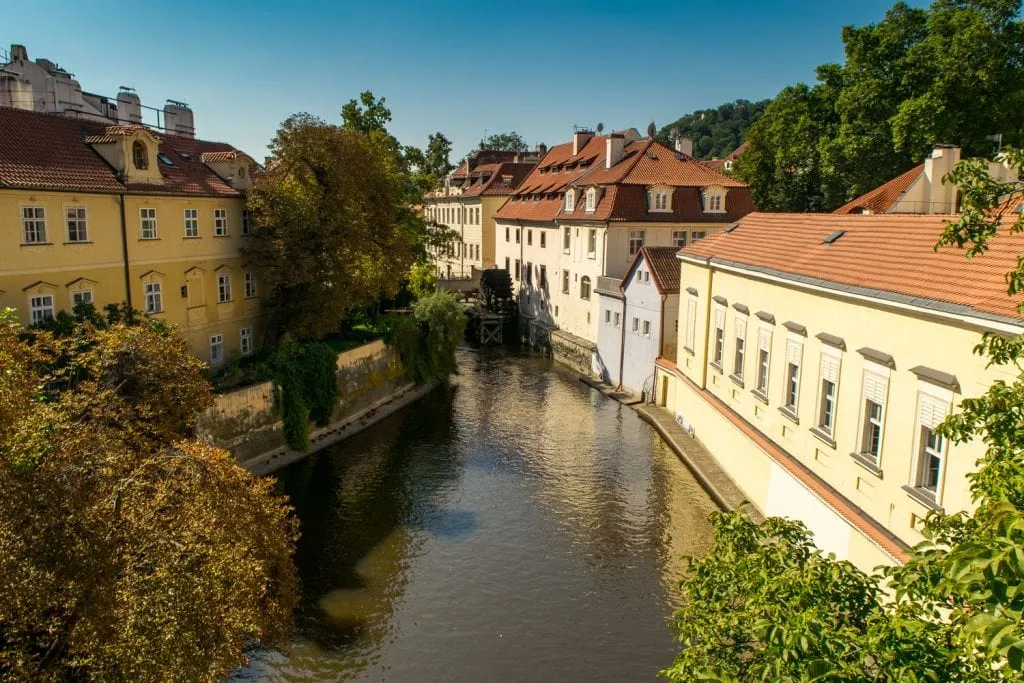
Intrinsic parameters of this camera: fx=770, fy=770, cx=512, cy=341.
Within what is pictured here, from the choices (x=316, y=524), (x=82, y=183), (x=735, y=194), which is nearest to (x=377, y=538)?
(x=316, y=524)

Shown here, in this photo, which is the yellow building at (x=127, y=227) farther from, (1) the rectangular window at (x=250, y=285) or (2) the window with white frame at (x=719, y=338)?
(2) the window with white frame at (x=719, y=338)

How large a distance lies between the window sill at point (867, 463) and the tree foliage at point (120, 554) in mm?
9077

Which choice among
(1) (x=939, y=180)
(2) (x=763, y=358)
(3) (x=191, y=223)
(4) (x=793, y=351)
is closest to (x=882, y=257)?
(4) (x=793, y=351)

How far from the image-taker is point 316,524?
17875 mm

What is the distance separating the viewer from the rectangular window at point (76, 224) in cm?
1984

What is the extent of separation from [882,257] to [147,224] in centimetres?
1921

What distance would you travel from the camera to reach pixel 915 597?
490 cm

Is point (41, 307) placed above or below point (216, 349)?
above

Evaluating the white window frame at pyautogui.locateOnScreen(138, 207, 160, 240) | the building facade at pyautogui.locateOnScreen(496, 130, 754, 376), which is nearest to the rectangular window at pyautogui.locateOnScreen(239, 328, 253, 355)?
the white window frame at pyautogui.locateOnScreen(138, 207, 160, 240)

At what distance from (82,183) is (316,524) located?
10.9m

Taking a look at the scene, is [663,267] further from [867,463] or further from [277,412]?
[867,463]

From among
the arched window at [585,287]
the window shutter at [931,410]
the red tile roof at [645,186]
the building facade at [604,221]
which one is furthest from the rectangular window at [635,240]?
the window shutter at [931,410]

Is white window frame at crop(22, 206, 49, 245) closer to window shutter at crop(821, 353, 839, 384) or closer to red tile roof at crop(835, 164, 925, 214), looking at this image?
window shutter at crop(821, 353, 839, 384)

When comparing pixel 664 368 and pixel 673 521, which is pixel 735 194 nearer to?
pixel 664 368
